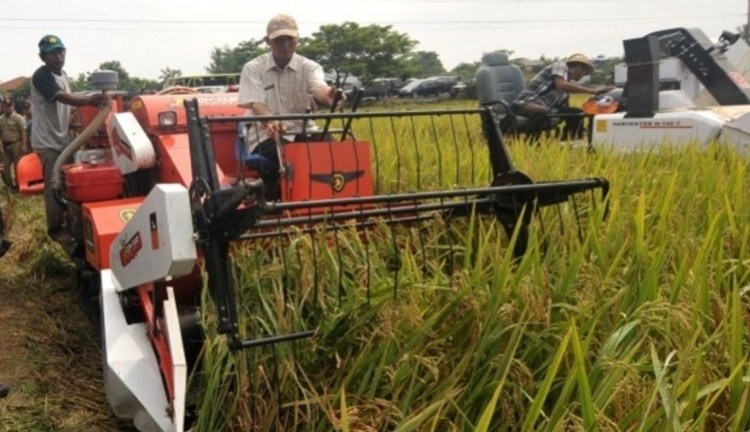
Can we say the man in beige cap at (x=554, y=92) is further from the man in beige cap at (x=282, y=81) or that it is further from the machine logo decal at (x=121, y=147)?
the machine logo decal at (x=121, y=147)

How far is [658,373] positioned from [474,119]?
10422 mm

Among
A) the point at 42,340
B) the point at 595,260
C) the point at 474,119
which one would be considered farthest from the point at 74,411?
the point at 474,119

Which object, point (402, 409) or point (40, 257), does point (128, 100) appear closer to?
point (40, 257)

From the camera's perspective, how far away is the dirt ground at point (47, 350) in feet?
9.21

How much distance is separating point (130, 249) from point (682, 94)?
17.6 ft

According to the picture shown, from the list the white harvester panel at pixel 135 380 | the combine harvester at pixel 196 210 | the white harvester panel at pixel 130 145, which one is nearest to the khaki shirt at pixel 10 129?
the combine harvester at pixel 196 210

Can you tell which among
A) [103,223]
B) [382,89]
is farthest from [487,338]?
[382,89]

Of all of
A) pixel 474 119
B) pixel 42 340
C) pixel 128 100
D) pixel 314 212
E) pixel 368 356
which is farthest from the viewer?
pixel 474 119

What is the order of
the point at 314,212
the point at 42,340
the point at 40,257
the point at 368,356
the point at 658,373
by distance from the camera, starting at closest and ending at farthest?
the point at 658,373 < the point at 368,356 < the point at 314,212 < the point at 42,340 < the point at 40,257

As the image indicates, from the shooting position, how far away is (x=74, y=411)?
285 centimetres

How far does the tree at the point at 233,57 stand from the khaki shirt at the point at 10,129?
40065 millimetres

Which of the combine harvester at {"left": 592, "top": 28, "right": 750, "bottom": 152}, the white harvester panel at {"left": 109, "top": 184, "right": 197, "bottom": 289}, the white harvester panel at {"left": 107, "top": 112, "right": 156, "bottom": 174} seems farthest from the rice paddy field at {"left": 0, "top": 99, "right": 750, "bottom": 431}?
the combine harvester at {"left": 592, "top": 28, "right": 750, "bottom": 152}

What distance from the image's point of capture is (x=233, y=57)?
6256 cm

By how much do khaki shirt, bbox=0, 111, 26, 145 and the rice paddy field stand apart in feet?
24.7
